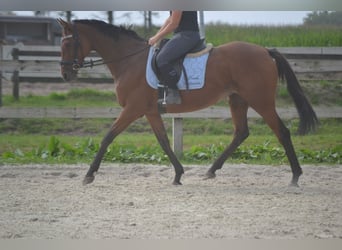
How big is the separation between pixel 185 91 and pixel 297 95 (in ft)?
3.81

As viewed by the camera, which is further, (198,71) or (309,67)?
(309,67)

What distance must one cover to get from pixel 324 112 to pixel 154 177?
8.92ft

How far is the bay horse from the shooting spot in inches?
224

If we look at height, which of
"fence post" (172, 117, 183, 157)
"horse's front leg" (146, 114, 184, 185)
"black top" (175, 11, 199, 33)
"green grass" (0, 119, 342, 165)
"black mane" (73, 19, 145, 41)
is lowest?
"green grass" (0, 119, 342, 165)

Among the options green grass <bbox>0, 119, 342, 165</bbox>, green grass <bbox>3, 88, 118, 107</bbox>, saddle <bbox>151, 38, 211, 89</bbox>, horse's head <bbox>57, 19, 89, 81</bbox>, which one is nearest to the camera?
saddle <bbox>151, 38, 211, 89</bbox>

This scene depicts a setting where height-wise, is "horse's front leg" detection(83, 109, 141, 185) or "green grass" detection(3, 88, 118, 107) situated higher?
"horse's front leg" detection(83, 109, 141, 185)

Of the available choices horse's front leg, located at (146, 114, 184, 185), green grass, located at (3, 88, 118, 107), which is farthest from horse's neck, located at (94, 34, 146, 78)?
green grass, located at (3, 88, 118, 107)

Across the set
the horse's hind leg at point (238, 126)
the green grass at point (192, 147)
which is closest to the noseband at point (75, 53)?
the horse's hind leg at point (238, 126)

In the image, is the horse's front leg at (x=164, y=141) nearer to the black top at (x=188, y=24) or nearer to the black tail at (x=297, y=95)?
the black top at (x=188, y=24)

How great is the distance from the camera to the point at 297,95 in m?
Result: 5.85

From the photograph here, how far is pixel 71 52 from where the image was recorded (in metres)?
5.81

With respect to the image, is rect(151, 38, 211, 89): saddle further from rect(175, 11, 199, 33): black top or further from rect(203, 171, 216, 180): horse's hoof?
rect(203, 171, 216, 180): horse's hoof
